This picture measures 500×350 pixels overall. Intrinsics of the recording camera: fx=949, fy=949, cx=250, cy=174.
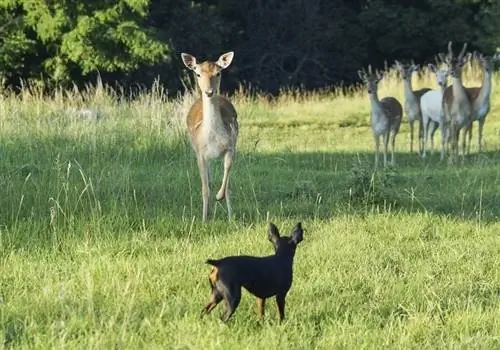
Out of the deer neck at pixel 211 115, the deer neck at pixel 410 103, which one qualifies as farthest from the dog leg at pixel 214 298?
the deer neck at pixel 410 103

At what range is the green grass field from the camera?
14.7 feet

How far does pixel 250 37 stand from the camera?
36.3m

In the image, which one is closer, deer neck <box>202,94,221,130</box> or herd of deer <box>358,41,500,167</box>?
deer neck <box>202,94,221,130</box>

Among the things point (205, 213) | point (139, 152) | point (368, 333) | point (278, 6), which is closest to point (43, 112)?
point (139, 152)

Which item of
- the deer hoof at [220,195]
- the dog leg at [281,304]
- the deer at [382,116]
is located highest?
the dog leg at [281,304]

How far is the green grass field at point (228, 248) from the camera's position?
14.7 feet

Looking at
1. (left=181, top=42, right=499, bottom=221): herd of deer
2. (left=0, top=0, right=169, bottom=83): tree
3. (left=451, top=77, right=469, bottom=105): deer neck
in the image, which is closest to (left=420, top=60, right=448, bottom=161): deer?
(left=181, top=42, right=499, bottom=221): herd of deer

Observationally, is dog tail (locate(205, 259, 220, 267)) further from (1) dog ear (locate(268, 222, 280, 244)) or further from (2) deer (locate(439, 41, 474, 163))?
(2) deer (locate(439, 41, 474, 163))

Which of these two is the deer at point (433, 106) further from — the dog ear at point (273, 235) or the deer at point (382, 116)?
the dog ear at point (273, 235)

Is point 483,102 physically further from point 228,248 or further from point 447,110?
point 228,248

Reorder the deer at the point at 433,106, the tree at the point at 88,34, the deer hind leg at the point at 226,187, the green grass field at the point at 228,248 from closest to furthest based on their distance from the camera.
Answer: the green grass field at the point at 228,248, the deer hind leg at the point at 226,187, the deer at the point at 433,106, the tree at the point at 88,34

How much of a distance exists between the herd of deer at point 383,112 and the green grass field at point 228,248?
0.53 metres

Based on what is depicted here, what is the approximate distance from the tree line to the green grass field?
52.0 feet

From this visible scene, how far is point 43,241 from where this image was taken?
660cm
